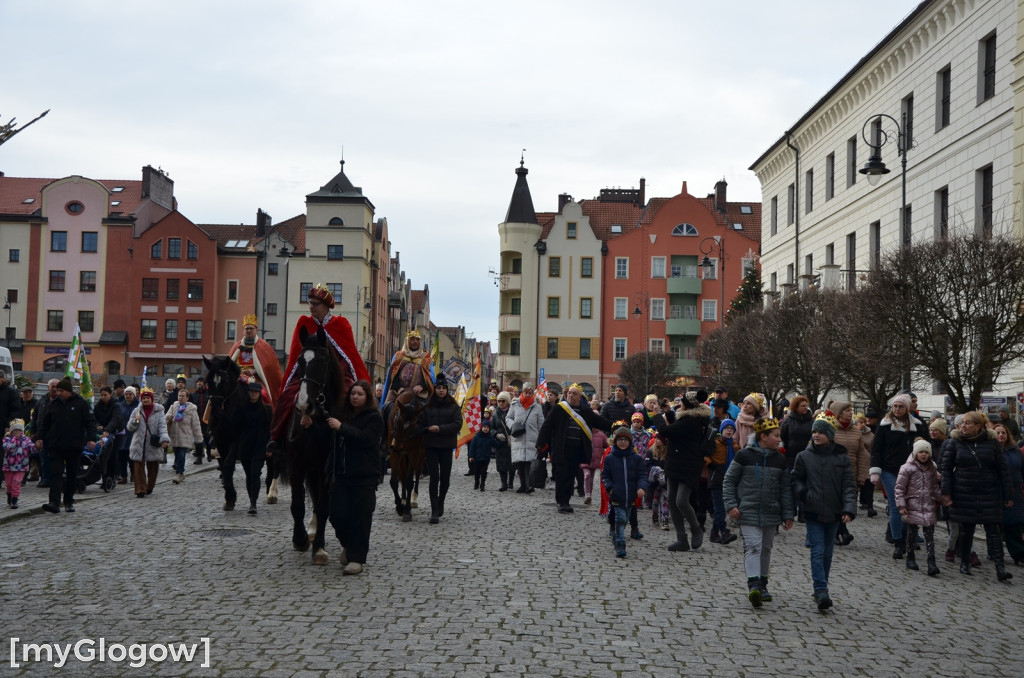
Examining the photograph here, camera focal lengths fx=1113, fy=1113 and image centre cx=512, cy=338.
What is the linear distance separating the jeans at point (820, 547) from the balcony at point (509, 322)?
72.0 metres

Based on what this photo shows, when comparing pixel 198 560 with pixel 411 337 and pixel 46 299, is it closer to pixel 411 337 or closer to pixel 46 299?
pixel 411 337

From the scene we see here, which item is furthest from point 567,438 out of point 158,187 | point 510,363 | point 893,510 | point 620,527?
point 158,187

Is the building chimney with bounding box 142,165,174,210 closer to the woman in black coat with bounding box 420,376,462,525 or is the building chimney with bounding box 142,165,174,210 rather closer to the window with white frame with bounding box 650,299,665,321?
the window with white frame with bounding box 650,299,665,321

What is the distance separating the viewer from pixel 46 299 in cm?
7894

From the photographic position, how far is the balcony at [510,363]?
267ft

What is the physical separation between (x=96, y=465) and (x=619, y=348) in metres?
65.2

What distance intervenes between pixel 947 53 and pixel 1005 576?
79.6ft

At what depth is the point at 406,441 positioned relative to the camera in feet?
50.4

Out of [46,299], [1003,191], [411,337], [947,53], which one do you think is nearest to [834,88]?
[947,53]

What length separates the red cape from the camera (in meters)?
11.4

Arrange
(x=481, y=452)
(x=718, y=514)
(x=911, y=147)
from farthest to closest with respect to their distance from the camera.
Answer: (x=911, y=147)
(x=481, y=452)
(x=718, y=514)

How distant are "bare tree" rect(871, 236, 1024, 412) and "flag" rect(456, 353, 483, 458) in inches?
312

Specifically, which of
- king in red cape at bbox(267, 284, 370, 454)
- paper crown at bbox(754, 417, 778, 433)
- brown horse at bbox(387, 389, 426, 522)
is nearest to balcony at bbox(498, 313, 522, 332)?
brown horse at bbox(387, 389, 426, 522)

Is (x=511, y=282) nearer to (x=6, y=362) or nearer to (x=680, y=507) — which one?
(x=6, y=362)
